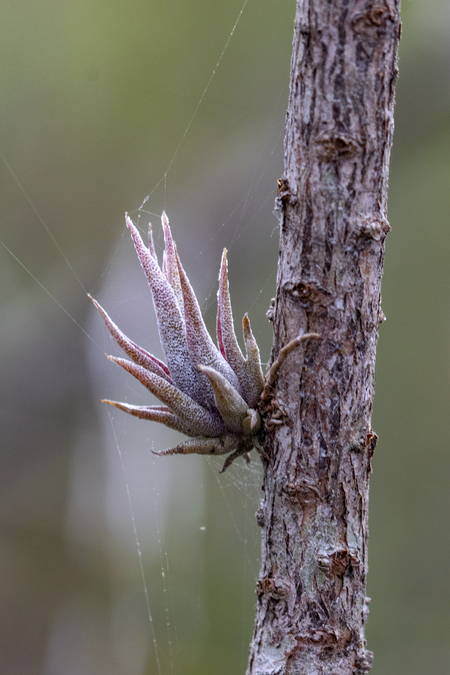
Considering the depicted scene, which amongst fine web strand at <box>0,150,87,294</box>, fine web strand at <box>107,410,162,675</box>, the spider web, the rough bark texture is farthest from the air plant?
fine web strand at <box>107,410,162,675</box>

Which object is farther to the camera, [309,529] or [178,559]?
[178,559]

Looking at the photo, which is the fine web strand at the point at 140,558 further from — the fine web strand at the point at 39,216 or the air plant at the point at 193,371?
the air plant at the point at 193,371

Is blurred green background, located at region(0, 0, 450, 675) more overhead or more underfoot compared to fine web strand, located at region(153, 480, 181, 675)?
more overhead

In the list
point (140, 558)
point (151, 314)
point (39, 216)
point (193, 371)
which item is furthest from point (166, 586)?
point (193, 371)

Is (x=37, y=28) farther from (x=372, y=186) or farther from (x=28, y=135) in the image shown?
(x=372, y=186)

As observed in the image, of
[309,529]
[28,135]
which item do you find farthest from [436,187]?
[309,529]

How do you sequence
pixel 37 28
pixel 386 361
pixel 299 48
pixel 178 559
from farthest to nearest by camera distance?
pixel 386 361, pixel 178 559, pixel 37 28, pixel 299 48

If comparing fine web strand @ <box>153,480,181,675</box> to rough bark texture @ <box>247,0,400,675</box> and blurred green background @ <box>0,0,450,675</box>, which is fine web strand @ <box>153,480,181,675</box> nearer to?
blurred green background @ <box>0,0,450,675</box>
